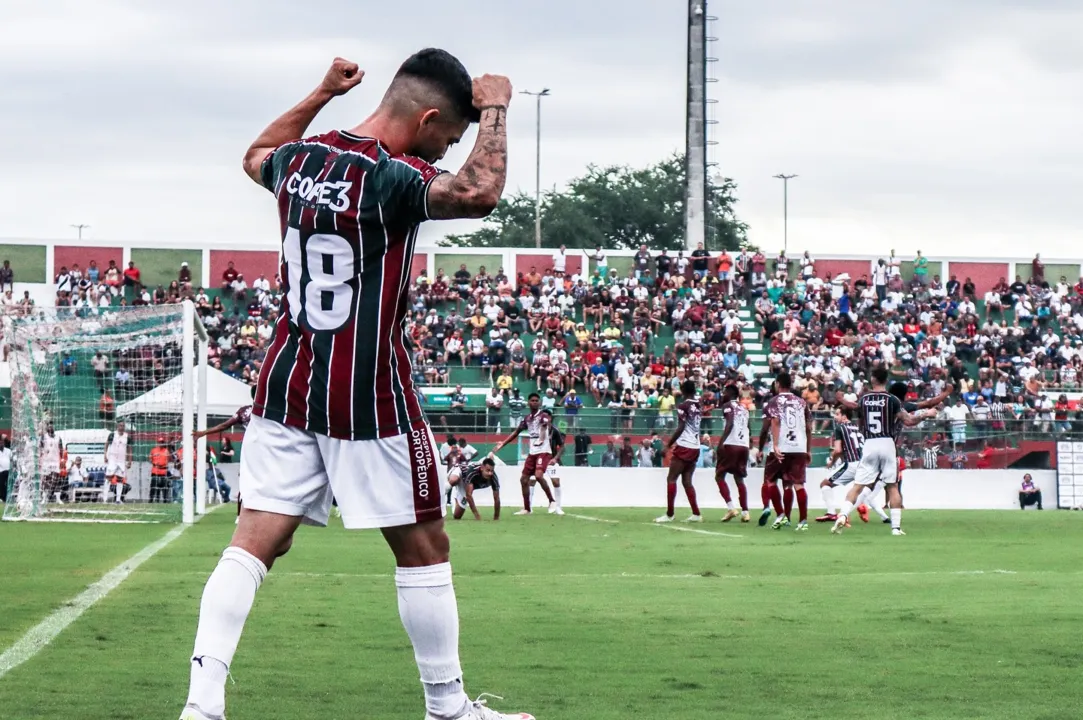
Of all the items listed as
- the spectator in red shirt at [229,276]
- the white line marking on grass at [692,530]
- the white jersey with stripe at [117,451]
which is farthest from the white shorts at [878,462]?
the spectator in red shirt at [229,276]

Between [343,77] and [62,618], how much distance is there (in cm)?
492

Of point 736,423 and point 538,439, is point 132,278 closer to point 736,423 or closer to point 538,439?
point 538,439

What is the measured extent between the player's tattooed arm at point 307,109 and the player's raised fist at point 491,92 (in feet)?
2.43

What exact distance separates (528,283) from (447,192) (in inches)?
1755

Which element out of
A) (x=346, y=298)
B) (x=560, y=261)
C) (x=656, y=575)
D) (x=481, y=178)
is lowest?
(x=656, y=575)

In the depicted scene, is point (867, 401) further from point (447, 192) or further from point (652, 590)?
point (447, 192)

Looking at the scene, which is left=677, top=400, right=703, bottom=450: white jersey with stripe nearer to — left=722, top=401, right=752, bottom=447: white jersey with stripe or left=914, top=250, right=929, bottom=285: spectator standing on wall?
left=722, top=401, right=752, bottom=447: white jersey with stripe

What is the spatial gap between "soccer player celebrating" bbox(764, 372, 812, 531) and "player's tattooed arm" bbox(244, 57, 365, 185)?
17039 mm

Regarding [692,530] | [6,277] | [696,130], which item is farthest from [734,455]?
[696,130]

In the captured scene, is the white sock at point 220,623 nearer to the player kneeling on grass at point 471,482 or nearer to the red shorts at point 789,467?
the red shorts at point 789,467

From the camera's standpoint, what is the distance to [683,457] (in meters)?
24.5

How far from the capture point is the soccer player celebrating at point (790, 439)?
22.1 m

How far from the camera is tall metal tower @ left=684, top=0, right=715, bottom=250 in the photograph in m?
56.8

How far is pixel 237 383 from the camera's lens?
34094 mm
